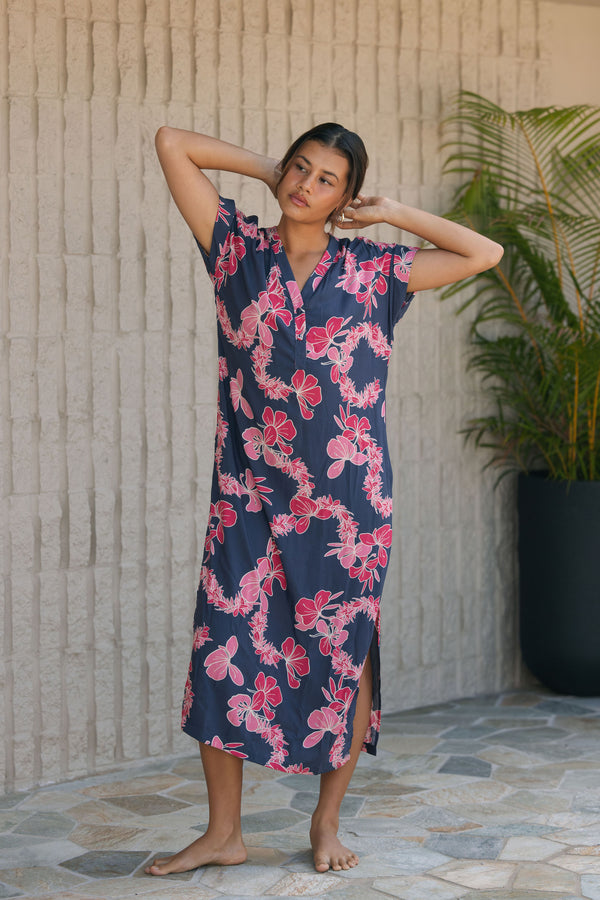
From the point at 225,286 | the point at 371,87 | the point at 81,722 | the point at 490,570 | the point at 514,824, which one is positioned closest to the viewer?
the point at 225,286

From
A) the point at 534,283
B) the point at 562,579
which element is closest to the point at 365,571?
the point at 562,579

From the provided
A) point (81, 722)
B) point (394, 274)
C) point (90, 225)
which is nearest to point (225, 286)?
point (394, 274)

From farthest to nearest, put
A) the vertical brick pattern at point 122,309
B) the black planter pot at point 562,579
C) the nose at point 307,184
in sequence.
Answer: the black planter pot at point 562,579, the vertical brick pattern at point 122,309, the nose at point 307,184

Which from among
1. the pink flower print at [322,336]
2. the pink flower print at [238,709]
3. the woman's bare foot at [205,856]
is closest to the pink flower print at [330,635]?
the pink flower print at [238,709]

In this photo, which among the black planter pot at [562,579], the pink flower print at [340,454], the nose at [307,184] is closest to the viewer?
the nose at [307,184]

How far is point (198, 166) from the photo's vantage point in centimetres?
291

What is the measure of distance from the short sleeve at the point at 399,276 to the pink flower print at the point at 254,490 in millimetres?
480

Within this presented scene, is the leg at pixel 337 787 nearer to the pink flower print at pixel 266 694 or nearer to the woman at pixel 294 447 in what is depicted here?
the woman at pixel 294 447

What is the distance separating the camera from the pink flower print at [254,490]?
2.91 metres

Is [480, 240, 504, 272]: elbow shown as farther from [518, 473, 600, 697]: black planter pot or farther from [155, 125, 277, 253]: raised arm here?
[518, 473, 600, 697]: black planter pot

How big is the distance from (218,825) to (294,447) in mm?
922

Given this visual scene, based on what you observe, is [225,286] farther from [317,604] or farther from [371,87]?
[371,87]

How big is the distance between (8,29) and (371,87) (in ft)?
4.32

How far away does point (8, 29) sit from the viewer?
3.59 metres
